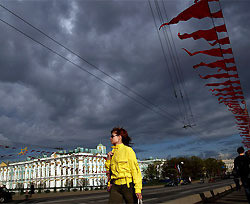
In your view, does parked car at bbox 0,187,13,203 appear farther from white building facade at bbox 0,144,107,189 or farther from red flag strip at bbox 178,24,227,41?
white building facade at bbox 0,144,107,189

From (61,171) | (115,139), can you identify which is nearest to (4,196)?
(115,139)

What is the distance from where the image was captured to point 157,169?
3578 inches

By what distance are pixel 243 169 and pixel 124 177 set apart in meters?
4.11

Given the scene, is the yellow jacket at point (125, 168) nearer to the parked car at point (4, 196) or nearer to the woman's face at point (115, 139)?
the woman's face at point (115, 139)

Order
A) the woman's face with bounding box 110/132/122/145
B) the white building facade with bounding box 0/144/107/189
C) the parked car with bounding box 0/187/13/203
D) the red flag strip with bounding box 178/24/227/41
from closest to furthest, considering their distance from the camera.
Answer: the woman's face with bounding box 110/132/122/145
the red flag strip with bounding box 178/24/227/41
the parked car with bounding box 0/187/13/203
the white building facade with bounding box 0/144/107/189

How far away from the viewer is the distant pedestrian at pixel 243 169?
567 cm

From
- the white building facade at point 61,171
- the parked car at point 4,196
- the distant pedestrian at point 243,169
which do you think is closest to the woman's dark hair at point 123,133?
the distant pedestrian at point 243,169

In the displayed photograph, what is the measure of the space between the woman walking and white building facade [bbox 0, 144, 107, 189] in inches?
2399

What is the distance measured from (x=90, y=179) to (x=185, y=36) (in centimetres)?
7419

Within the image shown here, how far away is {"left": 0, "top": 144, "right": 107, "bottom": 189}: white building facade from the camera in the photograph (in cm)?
7238

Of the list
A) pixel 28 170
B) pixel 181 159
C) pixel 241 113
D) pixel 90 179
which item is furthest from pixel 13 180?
pixel 241 113

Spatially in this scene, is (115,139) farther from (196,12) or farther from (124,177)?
(196,12)

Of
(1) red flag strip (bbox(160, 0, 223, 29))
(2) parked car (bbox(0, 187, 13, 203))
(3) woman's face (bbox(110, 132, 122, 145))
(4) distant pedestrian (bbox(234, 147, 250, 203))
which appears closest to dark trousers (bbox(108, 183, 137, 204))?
(3) woman's face (bbox(110, 132, 122, 145))

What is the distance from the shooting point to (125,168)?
3.20 m
